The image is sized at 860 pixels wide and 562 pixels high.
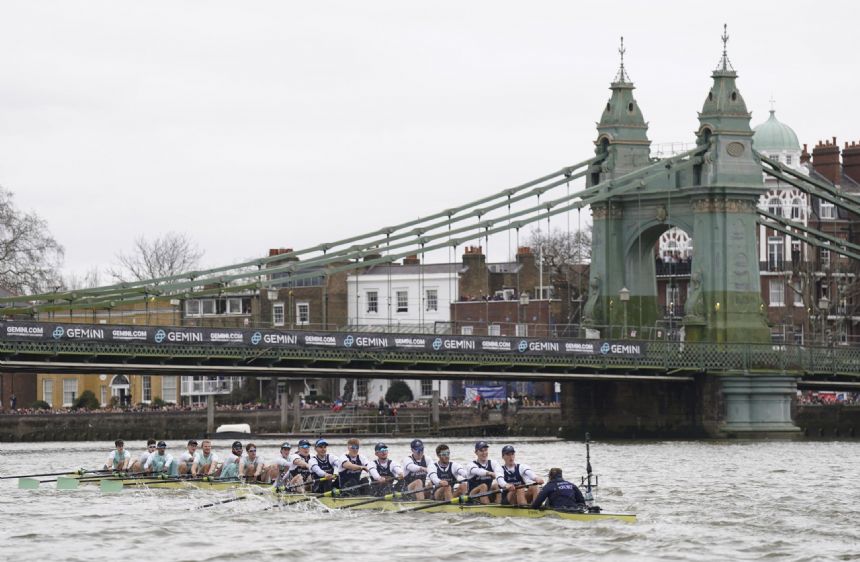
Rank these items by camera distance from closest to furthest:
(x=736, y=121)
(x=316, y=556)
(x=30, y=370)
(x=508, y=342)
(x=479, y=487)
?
(x=316, y=556) < (x=479, y=487) < (x=30, y=370) < (x=508, y=342) < (x=736, y=121)

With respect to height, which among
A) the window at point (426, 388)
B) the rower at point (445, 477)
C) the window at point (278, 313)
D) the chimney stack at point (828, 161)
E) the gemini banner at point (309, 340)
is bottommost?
the rower at point (445, 477)

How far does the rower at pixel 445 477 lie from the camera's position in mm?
48750

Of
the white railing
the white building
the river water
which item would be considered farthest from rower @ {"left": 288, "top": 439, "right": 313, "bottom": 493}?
the white railing

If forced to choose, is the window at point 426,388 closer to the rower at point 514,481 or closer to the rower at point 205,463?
the rower at point 205,463

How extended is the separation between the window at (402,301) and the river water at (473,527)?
185 feet

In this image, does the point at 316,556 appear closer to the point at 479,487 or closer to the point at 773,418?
the point at 479,487

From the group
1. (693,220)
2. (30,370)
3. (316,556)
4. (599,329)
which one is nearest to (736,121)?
(693,220)

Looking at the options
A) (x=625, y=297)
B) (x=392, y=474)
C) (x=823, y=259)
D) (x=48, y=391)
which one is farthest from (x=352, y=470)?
(x=823, y=259)

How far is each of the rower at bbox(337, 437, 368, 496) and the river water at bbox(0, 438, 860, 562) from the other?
1.00 m

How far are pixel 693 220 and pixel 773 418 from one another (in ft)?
31.3

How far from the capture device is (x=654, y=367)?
8688cm

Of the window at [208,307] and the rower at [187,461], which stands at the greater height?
the window at [208,307]

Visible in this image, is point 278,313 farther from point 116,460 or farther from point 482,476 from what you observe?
point 482,476

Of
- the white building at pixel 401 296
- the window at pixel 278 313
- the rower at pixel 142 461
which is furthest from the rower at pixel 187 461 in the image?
the window at pixel 278 313
